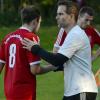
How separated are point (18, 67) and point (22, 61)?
8cm

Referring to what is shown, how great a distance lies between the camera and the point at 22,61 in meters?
6.79

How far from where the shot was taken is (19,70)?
6785mm

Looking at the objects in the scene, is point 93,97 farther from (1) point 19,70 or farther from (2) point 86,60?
(1) point 19,70

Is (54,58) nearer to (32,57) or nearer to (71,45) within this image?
(71,45)

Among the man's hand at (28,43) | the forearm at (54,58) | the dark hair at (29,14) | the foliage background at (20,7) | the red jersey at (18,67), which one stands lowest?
the foliage background at (20,7)

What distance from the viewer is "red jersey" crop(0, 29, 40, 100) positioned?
6.76m

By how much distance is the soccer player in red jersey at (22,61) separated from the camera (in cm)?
676

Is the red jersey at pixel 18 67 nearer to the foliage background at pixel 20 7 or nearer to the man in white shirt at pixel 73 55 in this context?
the man in white shirt at pixel 73 55

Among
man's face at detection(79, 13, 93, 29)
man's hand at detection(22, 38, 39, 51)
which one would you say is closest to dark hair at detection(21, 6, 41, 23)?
man's hand at detection(22, 38, 39, 51)

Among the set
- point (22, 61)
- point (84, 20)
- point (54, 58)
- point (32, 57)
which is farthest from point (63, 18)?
point (84, 20)

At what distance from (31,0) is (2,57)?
100ft

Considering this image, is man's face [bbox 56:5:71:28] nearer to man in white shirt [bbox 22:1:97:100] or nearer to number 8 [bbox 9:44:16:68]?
man in white shirt [bbox 22:1:97:100]

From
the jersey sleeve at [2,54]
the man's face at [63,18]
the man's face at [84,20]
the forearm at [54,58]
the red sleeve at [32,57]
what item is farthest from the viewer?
Answer: the man's face at [84,20]

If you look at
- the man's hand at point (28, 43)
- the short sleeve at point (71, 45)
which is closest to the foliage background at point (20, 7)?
the man's hand at point (28, 43)
